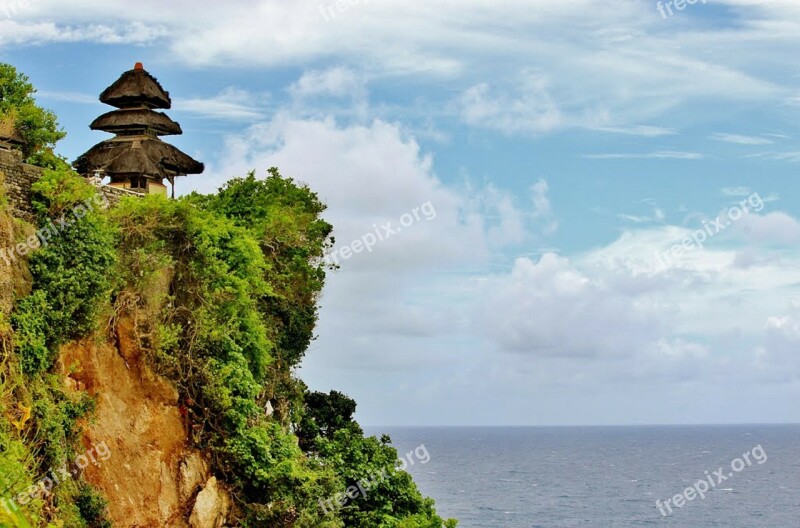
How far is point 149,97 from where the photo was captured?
100 ft

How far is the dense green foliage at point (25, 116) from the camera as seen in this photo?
88.0ft

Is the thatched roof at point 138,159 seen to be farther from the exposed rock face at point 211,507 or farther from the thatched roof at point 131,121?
the exposed rock face at point 211,507

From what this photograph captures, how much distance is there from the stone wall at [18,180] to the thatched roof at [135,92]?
374 inches

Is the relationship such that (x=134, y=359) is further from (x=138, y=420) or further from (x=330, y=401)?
(x=330, y=401)

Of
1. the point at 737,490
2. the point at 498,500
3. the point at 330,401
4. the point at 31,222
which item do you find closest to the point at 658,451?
the point at 737,490

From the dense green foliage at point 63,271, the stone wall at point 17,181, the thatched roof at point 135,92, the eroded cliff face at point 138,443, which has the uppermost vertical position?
the thatched roof at point 135,92

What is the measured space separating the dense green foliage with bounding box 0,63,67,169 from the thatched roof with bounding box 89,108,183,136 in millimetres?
2912

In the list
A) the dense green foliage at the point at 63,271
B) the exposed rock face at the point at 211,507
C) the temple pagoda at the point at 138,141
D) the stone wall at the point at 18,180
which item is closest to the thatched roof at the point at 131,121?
the temple pagoda at the point at 138,141

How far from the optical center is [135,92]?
99.8ft

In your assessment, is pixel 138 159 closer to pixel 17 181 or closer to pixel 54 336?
pixel 17 181

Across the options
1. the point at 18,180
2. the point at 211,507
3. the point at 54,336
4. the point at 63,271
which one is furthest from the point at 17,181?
the point at 211,507

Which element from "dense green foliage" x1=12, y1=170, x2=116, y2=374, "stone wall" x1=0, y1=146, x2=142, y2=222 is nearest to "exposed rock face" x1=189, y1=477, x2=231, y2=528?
"dense green foliage" x1=12, y1=170, x2=116, y2=374

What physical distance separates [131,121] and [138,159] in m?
1.64

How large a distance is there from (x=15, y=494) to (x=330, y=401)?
45.4ft
